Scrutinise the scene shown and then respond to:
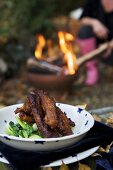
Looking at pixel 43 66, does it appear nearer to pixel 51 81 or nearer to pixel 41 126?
pixel 51 81

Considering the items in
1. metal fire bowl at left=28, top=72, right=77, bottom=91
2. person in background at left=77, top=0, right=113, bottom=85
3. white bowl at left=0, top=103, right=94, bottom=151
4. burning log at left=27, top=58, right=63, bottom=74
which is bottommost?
white bowl at left=0, top=103, right=94, bottom=151

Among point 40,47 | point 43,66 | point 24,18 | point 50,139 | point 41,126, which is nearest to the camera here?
point 50,139

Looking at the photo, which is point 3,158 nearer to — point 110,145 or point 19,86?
point 110,145

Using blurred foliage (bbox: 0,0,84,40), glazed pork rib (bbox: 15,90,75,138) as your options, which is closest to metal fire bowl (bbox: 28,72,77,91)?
blurred foliage (bbox: 0,0,84,40)

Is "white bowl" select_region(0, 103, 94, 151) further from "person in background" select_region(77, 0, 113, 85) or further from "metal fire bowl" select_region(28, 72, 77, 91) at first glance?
"person in background" select_region(77, 0, 113, 85)

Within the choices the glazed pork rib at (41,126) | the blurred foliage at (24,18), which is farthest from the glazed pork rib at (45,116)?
the blurred foliage at (24,18)

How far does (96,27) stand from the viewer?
16.6 ft

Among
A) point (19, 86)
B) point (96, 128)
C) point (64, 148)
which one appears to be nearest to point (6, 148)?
point (64, 148)

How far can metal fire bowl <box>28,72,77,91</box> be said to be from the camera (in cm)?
464

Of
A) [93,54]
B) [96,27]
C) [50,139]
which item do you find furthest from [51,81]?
[50,139]

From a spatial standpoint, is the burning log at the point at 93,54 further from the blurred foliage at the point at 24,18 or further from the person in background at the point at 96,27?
the blurred foliage at the point at 24,18

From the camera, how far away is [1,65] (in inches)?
218

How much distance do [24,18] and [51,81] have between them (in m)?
2.00

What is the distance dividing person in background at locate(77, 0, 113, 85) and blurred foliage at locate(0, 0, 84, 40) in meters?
1.32
